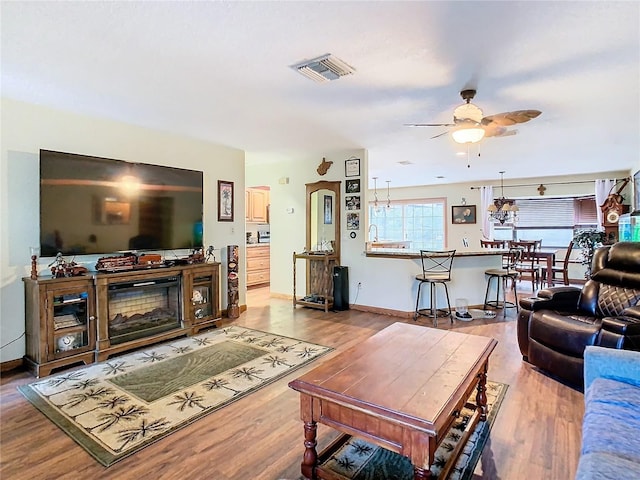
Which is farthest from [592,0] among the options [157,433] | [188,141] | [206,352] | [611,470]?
[188,141]

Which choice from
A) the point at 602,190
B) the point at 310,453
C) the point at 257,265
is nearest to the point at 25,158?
the point at 310,453

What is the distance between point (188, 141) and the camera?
4645mm

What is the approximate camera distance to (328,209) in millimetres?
5855

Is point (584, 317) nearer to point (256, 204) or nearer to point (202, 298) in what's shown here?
point (202, 298)

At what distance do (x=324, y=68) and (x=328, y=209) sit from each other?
335cm

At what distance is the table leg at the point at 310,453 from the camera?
1.77m

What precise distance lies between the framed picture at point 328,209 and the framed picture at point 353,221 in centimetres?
37

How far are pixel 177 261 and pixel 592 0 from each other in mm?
4097

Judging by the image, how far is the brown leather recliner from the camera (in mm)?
2579

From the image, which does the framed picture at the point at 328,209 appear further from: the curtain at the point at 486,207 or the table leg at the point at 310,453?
the curtain at the point at 486,207

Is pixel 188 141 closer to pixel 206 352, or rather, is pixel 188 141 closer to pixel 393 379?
pixel 206 352

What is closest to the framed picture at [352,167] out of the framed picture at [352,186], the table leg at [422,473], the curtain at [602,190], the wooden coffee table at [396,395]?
the framed picture at [352,186]

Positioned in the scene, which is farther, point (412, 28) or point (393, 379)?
point (412, 28)

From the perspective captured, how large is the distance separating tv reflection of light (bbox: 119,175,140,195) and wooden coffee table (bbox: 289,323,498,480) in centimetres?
301
